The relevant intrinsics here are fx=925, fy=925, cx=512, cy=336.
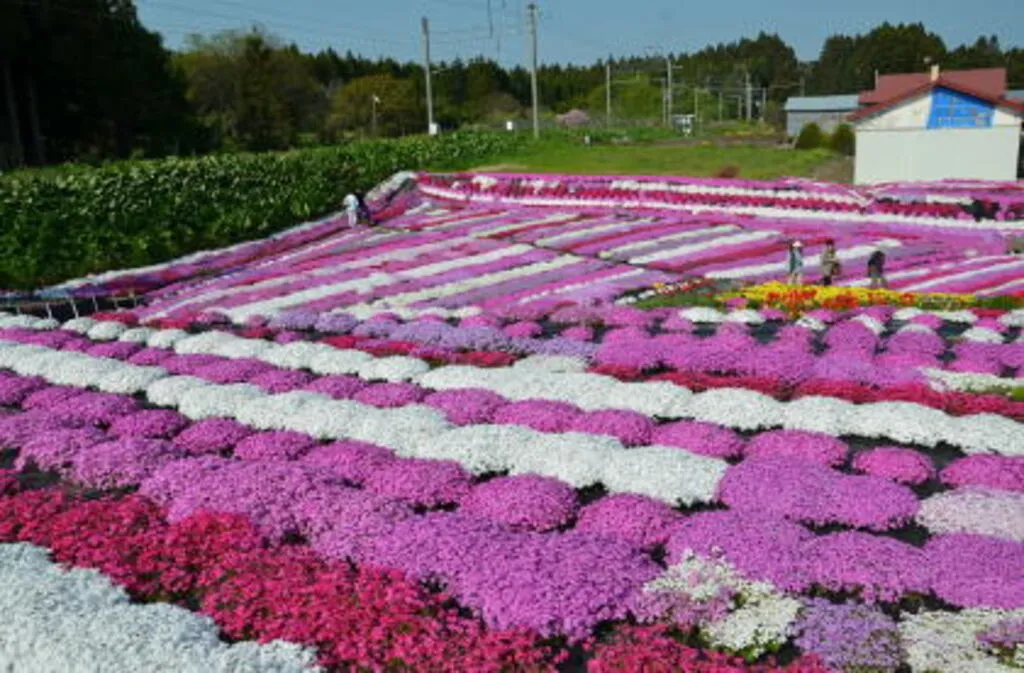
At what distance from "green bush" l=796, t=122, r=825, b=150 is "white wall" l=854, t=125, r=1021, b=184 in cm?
2249

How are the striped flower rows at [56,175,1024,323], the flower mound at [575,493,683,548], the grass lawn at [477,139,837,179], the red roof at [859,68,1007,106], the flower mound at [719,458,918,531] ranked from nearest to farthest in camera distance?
the flower mound at [575,493,683,548]
the flower mound at [719,458,918,531]
the striped flower rows at [56,175,1024,323]
the grass lawn at [477,139,837,179]
the red roof at [859,68,1007,106]

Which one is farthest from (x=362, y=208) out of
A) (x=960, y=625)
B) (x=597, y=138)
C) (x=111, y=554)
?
(x=597, y=138)

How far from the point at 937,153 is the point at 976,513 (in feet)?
174

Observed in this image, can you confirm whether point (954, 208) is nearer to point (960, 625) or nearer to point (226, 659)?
point (960, 625)

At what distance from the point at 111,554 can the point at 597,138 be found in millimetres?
95480

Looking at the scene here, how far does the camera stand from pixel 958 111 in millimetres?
58000

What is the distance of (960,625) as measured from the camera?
9.14m

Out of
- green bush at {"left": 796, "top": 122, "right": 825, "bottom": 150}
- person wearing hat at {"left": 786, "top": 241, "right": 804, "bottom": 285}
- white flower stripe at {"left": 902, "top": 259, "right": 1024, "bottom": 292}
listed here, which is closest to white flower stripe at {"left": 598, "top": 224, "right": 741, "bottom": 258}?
person wearing hat at {"left": 786, "top": 241, "right": 804, "bottom": 285}

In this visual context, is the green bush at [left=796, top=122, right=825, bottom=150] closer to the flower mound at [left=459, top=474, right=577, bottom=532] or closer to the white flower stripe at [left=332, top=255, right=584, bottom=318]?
the white flower stripe at [left=332, top=255, right=584, bottom=318]

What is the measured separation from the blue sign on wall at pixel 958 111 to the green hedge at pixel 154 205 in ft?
120

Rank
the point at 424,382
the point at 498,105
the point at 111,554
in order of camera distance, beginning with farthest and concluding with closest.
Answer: the point at 498,105
the point at 424,382
the point at 111,554

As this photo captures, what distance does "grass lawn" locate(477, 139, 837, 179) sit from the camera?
63219 millimetres

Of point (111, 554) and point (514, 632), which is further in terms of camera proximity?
point (111, 554)

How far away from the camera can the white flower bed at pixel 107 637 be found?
8.88 meters
